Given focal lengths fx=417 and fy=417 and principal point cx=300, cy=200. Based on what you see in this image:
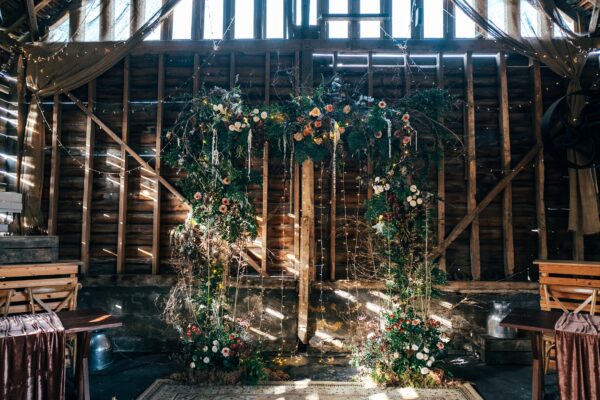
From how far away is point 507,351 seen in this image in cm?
512

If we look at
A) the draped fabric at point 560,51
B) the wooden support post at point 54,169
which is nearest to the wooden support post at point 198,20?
the wooden support post at point 54,169

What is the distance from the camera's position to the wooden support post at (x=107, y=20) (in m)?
5.76

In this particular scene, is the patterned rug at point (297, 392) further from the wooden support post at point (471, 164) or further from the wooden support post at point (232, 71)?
the wooden support post at point (232, 71)

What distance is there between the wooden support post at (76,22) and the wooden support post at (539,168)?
21.1 ft

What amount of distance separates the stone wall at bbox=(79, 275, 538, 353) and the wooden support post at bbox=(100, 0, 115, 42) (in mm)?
3401

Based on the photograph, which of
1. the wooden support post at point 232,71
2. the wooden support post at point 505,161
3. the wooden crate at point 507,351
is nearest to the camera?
the wooden crate at point 507,351

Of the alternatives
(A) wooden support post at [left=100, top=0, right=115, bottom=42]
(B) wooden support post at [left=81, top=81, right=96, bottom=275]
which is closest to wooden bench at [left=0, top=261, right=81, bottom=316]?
(B) wooden support post at [left=81, top=81, right=96, bottom=275]

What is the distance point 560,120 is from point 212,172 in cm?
456

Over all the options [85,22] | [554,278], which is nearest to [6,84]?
[85,22]

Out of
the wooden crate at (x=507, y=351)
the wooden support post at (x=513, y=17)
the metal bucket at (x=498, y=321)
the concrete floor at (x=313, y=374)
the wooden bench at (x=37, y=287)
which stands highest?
the wooden support post at (x=513, y=17)

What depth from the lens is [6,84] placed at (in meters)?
6.11

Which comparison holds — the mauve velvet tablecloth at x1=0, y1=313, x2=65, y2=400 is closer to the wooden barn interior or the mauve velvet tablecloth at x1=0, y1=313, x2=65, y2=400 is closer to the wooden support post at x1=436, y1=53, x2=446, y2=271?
the wooden barn interior

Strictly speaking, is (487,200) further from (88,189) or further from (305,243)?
(88,189)

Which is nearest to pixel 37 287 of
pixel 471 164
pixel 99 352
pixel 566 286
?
pixel 99 352
